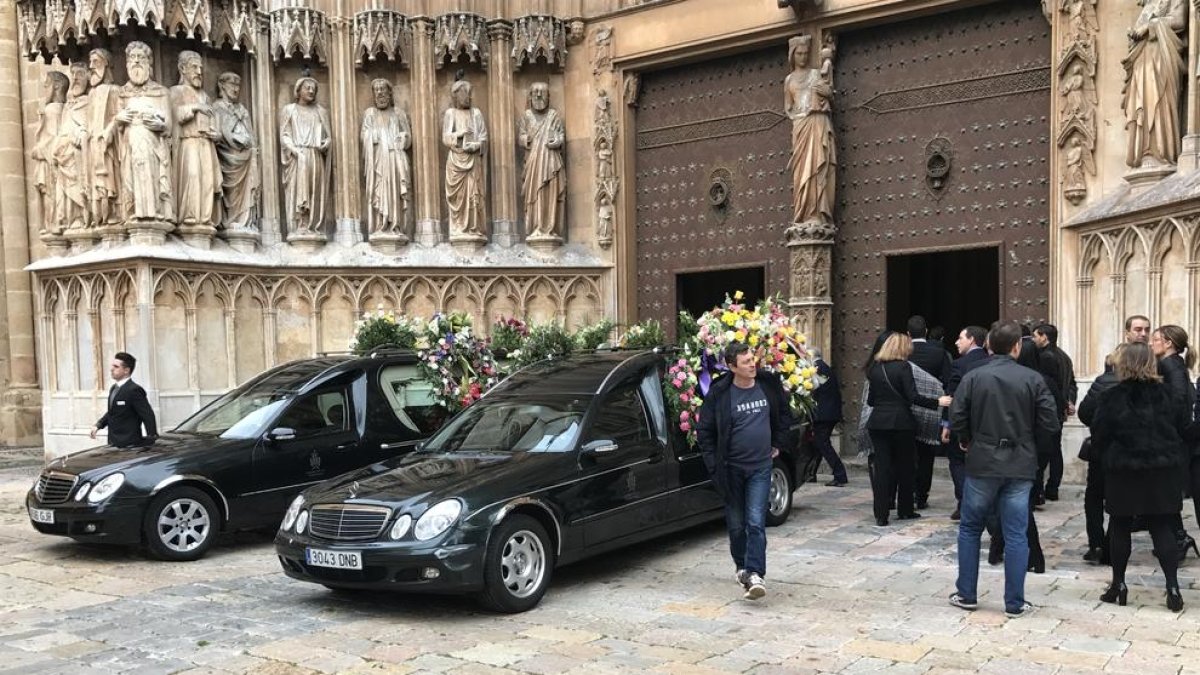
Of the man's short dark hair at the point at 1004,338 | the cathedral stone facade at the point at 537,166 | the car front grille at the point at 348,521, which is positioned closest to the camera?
the man's short dark hair at the point at 1004,338

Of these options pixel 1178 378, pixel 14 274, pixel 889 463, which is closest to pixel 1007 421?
pixel 1178 378

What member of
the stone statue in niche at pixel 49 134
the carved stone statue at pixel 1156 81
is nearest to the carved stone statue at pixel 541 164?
the stone statue in niche at pixel 49 134

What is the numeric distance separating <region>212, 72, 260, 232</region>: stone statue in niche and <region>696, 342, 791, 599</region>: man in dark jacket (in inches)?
360

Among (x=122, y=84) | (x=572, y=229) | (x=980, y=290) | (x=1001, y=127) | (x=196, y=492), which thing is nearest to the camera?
(x=196, y=492)

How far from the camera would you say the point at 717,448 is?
6.37 metres

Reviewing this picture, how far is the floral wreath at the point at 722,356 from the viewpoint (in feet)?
25.2

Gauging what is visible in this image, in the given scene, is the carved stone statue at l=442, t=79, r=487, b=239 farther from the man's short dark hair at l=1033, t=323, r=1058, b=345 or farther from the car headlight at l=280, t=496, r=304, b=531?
the man's short dark hair at l=1033, t=323, r=1058, b=345

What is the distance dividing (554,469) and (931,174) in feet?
25.0

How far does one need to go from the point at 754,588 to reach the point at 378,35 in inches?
419

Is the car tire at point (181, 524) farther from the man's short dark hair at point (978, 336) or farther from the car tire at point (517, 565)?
the man's short dark hair at point (978, 336)

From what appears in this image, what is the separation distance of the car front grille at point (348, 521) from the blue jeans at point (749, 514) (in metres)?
2.24

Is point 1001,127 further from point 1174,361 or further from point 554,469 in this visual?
point 554,469

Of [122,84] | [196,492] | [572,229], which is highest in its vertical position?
[122,84]

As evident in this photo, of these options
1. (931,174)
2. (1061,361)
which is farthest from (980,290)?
(1061,361)
